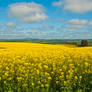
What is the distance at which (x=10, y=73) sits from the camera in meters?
6.50

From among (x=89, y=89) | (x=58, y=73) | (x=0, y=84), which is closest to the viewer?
(x=89, y=89)

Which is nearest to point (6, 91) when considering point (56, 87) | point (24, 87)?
point (24, 87)

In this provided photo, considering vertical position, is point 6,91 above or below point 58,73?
below

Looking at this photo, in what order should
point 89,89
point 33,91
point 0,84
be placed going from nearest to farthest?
point 33,91 < point 89,89 < point 0,84

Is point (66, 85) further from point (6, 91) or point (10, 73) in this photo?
point (10, 73)

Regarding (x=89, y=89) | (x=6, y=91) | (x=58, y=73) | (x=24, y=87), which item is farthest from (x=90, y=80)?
(x=6, y=91)

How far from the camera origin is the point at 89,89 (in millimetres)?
5402

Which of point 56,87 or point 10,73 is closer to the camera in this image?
point 56,87

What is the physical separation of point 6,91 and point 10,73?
1.41 metres

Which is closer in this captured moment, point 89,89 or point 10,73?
point 89,89

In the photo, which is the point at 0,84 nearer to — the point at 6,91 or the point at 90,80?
the point at 6,91

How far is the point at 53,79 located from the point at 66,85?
1.12m

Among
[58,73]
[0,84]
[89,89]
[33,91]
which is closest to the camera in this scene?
[33,91]

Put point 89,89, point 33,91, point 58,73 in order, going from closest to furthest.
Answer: point 33,91 → point 89,89 → point 58,73
